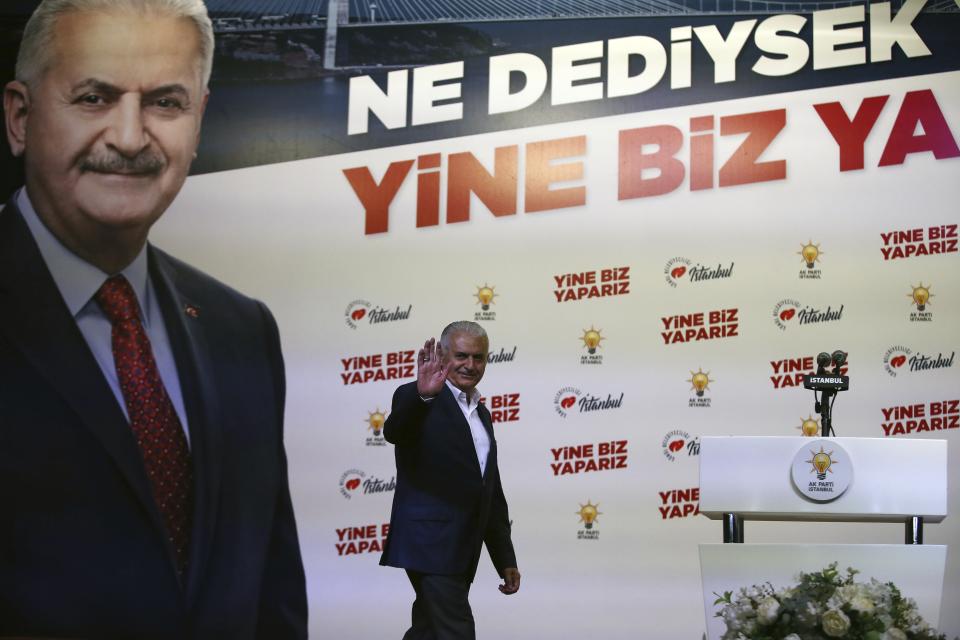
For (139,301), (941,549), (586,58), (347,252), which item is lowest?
(941,549)

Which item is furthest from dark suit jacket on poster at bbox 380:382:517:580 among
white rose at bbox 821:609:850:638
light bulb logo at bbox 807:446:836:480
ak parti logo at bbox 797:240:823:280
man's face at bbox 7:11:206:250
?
ak parti logo at bbox 797:240:823:280

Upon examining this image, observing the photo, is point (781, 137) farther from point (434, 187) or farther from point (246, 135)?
point (246, 135)

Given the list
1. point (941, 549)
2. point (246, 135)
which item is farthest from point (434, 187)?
point (941, 549)

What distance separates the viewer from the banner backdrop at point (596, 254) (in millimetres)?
5523

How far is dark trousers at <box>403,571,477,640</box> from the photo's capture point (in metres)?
4.24

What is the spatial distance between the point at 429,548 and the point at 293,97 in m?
2.44

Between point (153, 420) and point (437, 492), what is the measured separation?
119 centimetres

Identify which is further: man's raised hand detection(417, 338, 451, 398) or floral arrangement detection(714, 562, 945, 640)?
man's raised hand detection(417, 338, 451, 398)

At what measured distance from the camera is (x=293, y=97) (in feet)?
19.4

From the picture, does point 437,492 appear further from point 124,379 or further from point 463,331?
point 124,379

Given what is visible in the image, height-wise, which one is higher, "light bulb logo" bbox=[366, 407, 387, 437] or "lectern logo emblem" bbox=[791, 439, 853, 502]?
"light bulb logo" bbox=[366, 407, 387, 437]

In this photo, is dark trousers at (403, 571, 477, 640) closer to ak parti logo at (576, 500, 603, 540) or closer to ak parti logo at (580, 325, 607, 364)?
ak parti logo at (576, 500, 603, 540)

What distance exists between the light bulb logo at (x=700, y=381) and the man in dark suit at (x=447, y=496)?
1.29 meters

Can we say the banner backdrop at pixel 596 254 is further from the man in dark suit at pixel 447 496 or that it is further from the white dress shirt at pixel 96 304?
the white dress shirt at pixel 96 304
